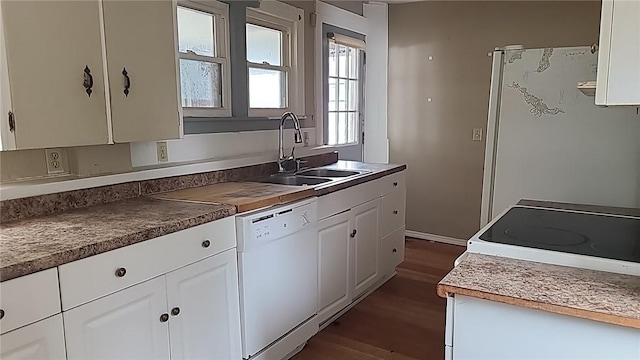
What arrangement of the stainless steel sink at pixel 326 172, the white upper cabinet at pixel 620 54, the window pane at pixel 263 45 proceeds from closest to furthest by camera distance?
the white upper cabinet at pixel 620 54
the window pane at pixel 263 45
the stainless steel sink at pixel 326 172

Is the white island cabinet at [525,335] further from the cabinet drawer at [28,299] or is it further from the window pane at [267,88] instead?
the window pane at [267,88]

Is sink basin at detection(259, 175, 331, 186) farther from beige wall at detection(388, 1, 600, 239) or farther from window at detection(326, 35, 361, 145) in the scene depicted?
beige wall at detection(388, 1, 600, 239)

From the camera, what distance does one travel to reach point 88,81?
1.73 metres

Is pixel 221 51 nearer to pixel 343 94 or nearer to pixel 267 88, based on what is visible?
pixel 267 88

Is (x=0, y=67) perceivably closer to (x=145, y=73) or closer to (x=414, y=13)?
(x=145, y=73)

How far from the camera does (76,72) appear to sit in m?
1.70

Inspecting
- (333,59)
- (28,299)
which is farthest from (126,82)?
(333,59)

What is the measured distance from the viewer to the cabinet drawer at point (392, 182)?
3250mm

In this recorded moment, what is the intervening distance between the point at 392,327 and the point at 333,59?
7.82ft

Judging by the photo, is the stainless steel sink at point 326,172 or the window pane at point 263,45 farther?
the stainless steel sink at point 326,172

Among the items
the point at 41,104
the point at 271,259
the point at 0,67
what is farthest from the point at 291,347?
the point at 0,67

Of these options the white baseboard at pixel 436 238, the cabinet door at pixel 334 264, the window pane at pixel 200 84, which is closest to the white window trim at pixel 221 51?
the window pane at pixel 200 84

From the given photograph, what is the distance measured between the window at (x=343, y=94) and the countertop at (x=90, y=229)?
2.23 meters

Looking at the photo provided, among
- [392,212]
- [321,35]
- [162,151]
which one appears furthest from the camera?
[321,35]
